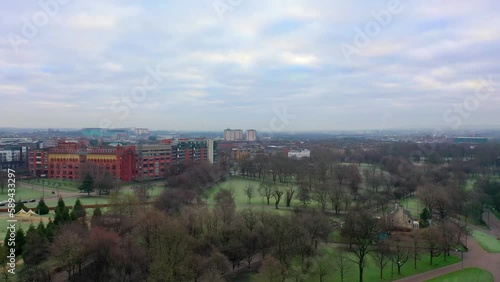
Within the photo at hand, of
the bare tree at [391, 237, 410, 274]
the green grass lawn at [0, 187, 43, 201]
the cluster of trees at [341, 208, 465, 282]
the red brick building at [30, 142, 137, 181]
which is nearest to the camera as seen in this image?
the bare tree at [391, 237, 410, 274]

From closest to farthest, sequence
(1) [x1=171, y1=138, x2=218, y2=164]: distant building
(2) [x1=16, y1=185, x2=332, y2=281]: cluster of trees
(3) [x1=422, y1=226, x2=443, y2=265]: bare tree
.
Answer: (2) [x1=16, y1=185, x2=332, y2=281]: cluster of trees → (3) [x1=422, y1=226, x2=443, y2=265]: bare tree → (1) [x1=171, y1=138, x2=218, y2=164]: distant building

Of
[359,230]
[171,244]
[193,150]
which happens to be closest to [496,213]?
[359,230]

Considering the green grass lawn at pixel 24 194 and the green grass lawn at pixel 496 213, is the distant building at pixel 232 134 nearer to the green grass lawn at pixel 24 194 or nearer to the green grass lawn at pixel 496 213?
the green grass lawn at pixel 24 194

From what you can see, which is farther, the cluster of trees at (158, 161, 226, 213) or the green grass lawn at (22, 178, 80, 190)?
the green grass lawn at (22, 178, 80, 190)

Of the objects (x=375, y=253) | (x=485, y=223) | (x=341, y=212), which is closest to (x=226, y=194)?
(x=341, y=212)

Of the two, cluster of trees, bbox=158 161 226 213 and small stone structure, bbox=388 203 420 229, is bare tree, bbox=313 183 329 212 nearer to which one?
small stone structure, bbox=388 203 420 229

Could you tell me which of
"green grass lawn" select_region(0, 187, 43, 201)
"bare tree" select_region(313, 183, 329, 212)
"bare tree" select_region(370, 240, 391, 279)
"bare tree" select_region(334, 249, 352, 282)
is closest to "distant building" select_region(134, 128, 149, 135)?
"green grass lawn" select_region(0, 187, 43, 201)
